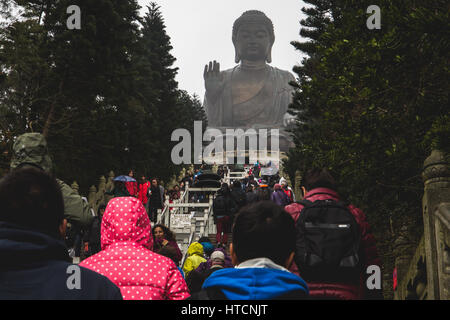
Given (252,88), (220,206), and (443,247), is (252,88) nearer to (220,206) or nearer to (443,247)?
(220,206)

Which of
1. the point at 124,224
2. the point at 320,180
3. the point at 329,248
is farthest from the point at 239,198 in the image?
the point at 124,224

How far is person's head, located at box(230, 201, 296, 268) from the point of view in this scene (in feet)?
6.95

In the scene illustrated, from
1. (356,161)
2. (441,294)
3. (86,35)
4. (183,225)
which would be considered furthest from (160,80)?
(441,294)

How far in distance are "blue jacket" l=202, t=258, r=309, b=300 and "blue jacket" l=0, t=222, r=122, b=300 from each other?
421 mm

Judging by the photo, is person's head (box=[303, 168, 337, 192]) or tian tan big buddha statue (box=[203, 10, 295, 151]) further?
tian tan big buddha statue (box=[203, 10, 295, 151])

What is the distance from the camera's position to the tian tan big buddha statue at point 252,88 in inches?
1559

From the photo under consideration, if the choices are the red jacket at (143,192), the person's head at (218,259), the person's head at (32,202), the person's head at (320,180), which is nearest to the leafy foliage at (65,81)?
the red jacket at (143,192)

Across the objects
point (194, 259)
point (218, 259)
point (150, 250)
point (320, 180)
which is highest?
point (320, 180)

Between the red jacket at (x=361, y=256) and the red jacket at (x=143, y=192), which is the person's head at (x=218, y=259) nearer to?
the red jacket at (x=361, y=256)

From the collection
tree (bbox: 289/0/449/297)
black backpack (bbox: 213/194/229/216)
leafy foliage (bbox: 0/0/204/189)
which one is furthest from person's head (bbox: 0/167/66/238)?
leafy foliage (bbox: 0/0/204/189)

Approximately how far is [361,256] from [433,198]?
1635mm

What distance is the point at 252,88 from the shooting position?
1625 inches

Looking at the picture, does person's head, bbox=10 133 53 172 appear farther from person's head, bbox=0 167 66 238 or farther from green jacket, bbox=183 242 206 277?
green jacket, bbox=183 242 206 277
